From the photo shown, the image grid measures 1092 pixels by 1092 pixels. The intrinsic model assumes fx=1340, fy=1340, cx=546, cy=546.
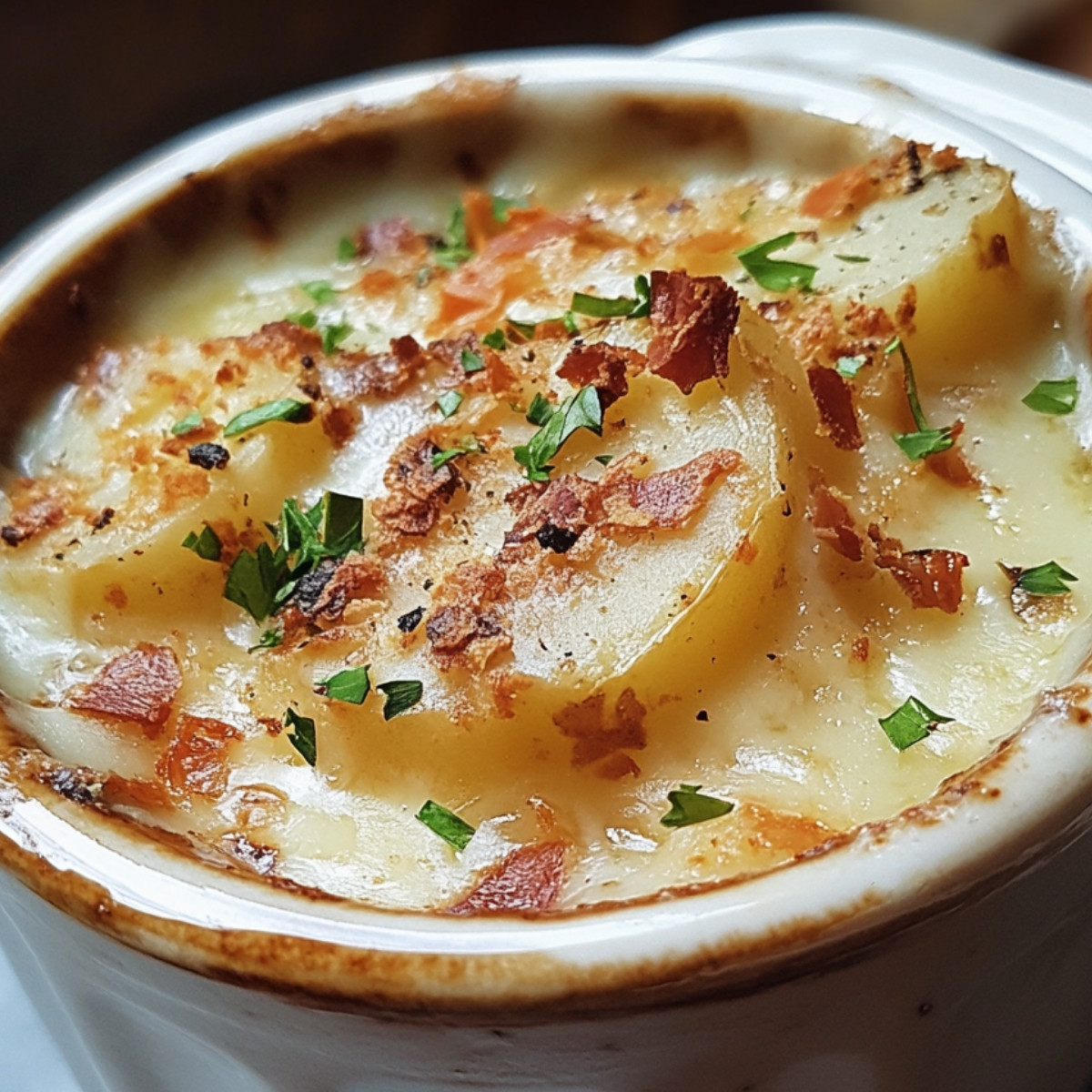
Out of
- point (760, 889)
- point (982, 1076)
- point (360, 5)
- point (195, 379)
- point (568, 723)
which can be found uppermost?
point (360, 5)

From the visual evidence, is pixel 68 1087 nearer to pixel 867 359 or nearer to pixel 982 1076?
pixel 982 1076

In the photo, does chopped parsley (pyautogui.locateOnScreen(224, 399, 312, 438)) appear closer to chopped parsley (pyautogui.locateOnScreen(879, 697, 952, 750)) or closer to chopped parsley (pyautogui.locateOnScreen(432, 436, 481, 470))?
chopped parsley (pyautogui.locateOnScreen(432, 436, 481, 470))

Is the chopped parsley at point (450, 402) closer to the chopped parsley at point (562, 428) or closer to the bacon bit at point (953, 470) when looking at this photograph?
the chopped parsley at point (562, 428)

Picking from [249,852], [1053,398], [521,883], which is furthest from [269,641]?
[1053,398]

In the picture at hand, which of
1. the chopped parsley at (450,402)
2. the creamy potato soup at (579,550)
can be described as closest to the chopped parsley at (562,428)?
the creamy potato soup at (579,550)

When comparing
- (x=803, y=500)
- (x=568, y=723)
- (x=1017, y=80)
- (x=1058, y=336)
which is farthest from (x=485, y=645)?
(x=1017, y=80)

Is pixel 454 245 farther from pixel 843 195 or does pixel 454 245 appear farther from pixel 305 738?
pixel 305 738

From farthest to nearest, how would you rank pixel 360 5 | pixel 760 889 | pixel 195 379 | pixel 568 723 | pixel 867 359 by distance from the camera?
pixel 360 5 < pixel 195 379 < pixel 867 359 < pixel 568 723 < pixel 760 889

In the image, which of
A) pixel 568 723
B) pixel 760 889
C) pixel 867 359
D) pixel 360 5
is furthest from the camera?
pixel 360 5
